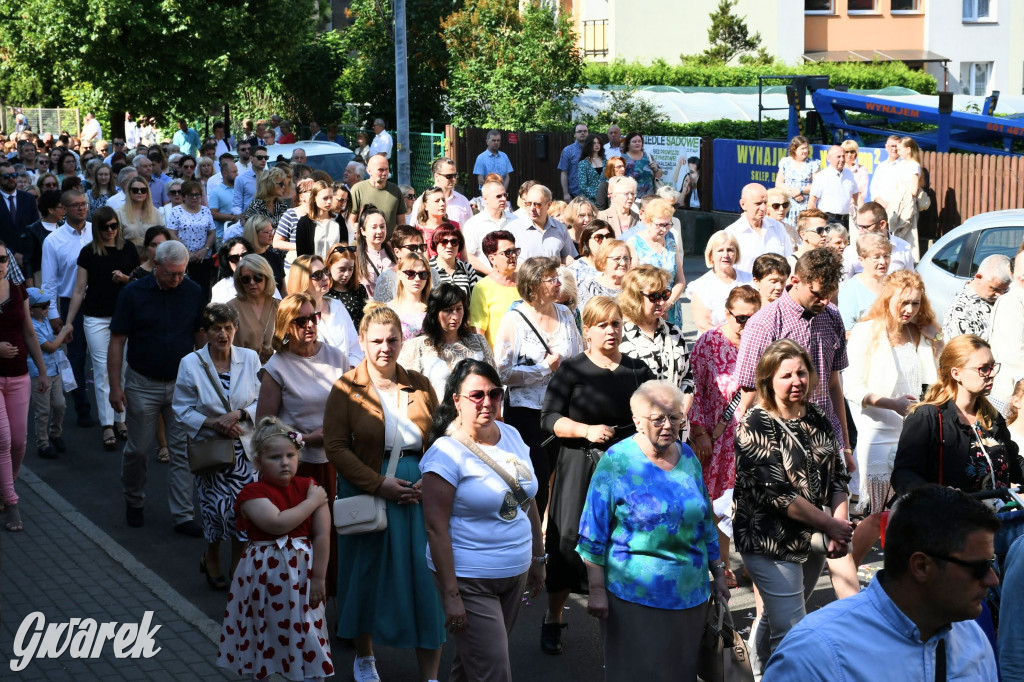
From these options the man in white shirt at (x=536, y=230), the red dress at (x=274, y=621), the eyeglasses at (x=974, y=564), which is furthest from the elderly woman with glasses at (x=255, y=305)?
the eyeglasses at (x=974, y=564)

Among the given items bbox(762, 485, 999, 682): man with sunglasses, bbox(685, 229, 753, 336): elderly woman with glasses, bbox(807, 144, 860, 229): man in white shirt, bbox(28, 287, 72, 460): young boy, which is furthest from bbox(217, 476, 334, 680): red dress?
bbox(807, 144, 860, 229): man in white shirt

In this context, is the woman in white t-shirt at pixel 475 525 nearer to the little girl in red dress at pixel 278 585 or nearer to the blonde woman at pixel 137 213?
the little girl in red dress at pixel 278 585

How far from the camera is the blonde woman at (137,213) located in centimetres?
1178

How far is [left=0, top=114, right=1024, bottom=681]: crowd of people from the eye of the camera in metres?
5.29

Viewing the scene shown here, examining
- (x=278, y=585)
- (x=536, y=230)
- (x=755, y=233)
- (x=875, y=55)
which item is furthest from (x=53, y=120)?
(x=278, y=585)

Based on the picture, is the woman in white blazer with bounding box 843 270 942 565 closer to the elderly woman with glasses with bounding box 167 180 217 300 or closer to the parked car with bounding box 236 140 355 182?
the elderly woman with glasses with bounding box 167 180 217 300

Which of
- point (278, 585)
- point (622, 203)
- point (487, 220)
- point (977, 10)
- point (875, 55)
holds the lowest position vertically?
point (278, 585)

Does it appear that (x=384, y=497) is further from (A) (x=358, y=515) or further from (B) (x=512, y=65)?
(B) (x=512, y=65)

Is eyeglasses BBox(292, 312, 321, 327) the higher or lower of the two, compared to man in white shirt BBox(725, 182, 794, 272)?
lower

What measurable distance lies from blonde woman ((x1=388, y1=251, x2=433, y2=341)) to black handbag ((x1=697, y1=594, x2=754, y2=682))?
3.34 m

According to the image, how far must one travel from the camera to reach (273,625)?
19.4 feet

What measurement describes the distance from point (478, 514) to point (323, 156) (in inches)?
708

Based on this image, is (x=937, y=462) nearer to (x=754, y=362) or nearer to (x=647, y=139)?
(x=754, y=362)

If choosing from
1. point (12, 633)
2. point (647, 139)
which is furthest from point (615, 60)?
point (12, 633)
